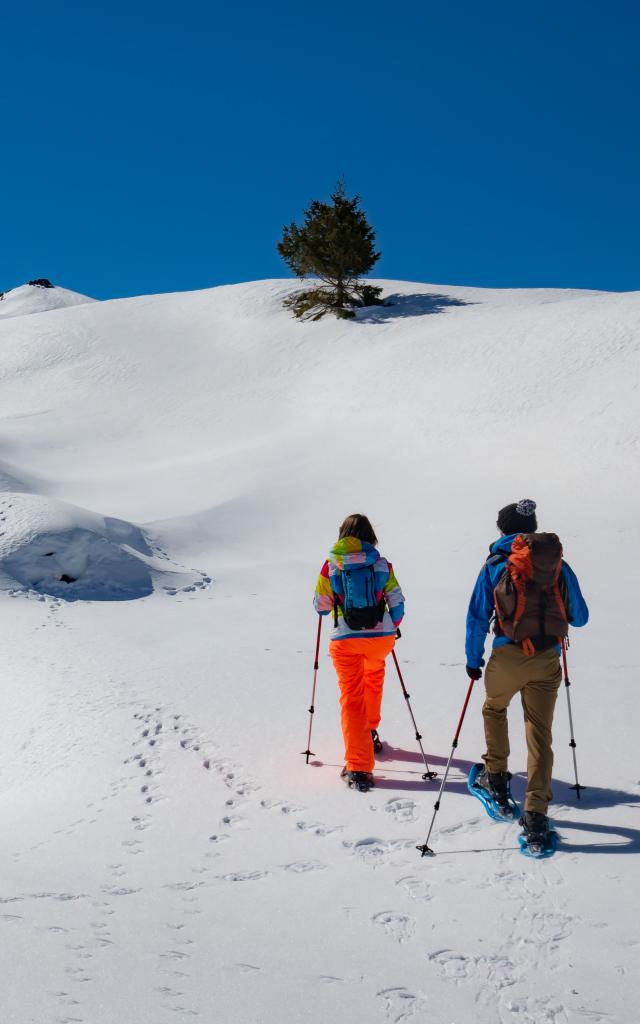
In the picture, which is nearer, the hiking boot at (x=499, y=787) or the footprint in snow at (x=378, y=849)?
the footprint in snow at (x=378, y=849)

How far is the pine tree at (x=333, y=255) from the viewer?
35938mm

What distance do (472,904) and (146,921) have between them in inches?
65.7

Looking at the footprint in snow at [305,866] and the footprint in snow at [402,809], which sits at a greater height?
the footprint in snow at [402,809]

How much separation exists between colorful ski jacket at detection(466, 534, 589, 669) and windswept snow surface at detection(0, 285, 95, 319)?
8137cm

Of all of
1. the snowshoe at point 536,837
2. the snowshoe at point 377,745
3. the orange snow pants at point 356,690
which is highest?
the orange snow pants at point 356,690

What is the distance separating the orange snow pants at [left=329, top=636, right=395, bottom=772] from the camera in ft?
17.8

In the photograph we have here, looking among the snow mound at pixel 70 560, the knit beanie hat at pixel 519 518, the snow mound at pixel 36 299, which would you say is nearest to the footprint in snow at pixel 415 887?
the knit beanie hat at pixel 519 518

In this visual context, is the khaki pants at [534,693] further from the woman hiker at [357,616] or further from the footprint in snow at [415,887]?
the woman hiker at [357,616]

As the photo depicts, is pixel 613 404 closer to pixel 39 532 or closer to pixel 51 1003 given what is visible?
pixel 39 532

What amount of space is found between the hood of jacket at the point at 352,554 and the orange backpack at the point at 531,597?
51.4 inches

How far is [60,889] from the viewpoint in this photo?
4121 mm

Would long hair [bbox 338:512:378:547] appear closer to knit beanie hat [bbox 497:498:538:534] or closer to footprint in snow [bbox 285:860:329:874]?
knit beanie hat [bbox 497:498:538:534]

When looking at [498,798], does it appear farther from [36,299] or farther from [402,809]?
[36,299]

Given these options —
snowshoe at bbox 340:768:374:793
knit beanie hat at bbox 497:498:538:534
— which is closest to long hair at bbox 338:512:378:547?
knit beanie hat at bbox 497:498:538:534
